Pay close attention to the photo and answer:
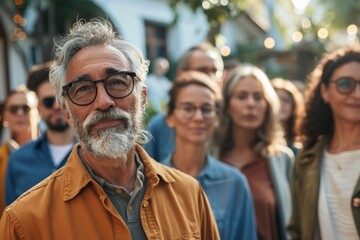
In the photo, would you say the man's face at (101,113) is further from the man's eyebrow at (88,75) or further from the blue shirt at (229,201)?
the blue shirt at (229,201)

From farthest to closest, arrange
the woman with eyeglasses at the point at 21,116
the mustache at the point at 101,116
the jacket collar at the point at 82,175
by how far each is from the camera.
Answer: the woman with eyeglasses at the point at 21,116
the mustache at the point at 101,116
the jacket collar at the point at 82,175

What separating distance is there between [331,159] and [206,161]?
3.07 ft

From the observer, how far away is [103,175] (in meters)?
2.71

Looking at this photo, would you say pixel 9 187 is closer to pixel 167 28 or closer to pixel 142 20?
pixel 142 20

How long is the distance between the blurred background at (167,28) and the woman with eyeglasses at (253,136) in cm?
107

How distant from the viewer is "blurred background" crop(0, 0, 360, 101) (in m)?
8.30

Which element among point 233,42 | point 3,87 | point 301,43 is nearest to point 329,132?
point 301,43

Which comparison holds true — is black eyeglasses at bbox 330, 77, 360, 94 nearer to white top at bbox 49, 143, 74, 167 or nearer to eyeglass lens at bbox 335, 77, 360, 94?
eyeglass lens at bbox 335, 77, 360, 94

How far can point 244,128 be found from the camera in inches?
191

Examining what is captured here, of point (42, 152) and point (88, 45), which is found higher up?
point (88, 45)

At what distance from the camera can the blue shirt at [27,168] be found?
406 cm

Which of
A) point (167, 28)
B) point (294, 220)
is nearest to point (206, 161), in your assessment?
point (294, 220)

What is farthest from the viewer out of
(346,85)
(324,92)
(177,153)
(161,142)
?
(161,142)

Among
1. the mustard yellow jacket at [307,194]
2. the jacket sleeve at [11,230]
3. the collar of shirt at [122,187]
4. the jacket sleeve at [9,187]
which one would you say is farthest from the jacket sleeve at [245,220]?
the jacket sleeve at [11,230]
